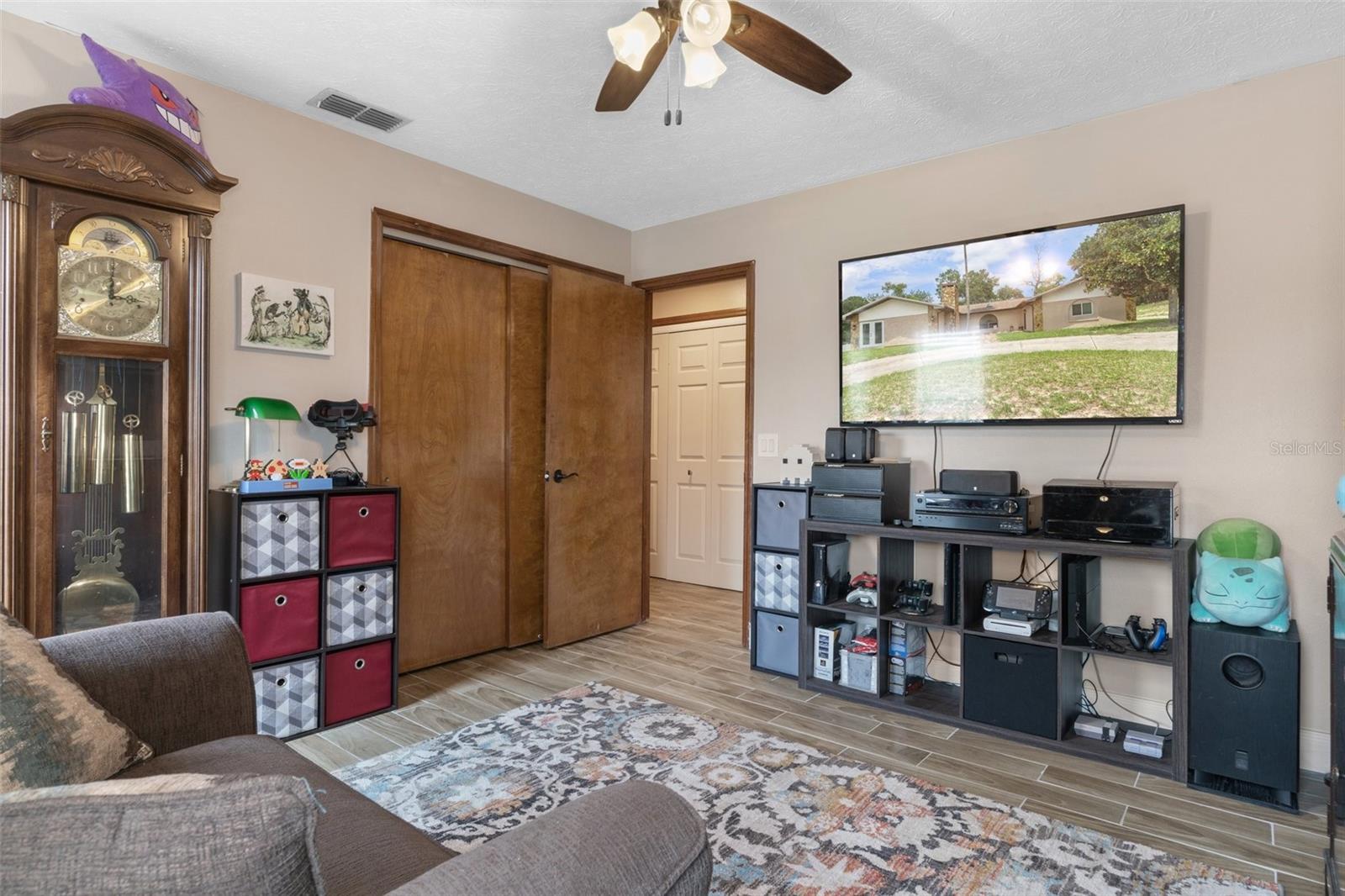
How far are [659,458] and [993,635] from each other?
3.63 meters

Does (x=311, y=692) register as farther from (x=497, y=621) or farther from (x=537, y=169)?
(x=537, y=169)

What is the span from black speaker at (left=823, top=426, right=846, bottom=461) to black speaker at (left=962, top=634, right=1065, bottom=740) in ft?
3.33

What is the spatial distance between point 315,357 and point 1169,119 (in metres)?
3.75

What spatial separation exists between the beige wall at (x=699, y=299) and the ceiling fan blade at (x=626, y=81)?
10.3ft

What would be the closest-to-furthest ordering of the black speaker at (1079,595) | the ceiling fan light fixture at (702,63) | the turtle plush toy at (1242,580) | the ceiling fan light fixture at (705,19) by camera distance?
the ceiling fan light fixture at (705,19) → the ceiling fan light fixture at (702,63) → the turtle plush toy at (1242,580) → the black speaker at (1079,595)

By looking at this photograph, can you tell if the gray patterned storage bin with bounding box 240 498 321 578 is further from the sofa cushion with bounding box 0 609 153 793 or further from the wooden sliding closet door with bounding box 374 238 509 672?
the sofa cushion with bounding box 0 609 153 793

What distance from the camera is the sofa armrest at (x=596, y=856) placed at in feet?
2.48

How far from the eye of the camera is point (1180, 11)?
2.29 metres

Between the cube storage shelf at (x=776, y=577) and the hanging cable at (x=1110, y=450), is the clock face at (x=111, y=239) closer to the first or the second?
the cube storage shelf at (x=776, y=577)

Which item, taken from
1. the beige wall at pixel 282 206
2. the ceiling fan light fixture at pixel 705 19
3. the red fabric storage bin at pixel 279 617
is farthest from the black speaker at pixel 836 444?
the red fabric storage bin at pixel 279 617

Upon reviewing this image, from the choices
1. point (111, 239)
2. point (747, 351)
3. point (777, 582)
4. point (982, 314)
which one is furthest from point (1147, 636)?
point (111, 239)

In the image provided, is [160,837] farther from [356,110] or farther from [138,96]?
[356,110]

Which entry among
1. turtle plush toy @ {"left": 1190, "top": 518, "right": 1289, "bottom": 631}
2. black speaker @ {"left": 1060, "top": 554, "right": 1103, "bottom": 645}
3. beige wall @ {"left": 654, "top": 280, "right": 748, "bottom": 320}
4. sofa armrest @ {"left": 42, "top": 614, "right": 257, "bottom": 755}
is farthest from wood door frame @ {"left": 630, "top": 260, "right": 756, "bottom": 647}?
sofa armrest @ {"left": 42, "top": 614, "right": 257, "bottom": 755}

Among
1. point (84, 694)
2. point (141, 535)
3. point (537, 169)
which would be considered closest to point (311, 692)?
point (141, 535)
